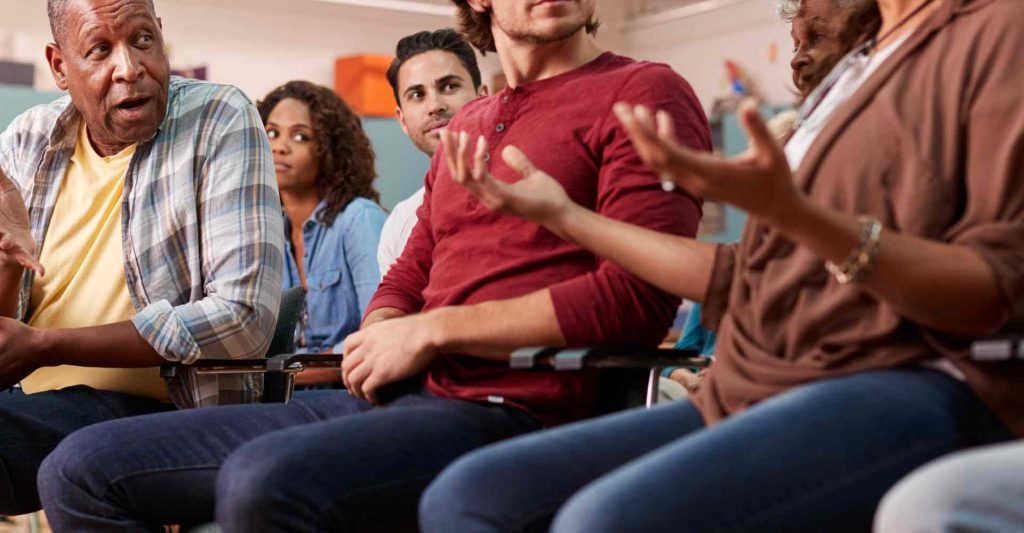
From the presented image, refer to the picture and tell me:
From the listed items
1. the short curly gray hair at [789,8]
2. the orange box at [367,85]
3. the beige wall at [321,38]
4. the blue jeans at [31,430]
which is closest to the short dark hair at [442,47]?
the short curly gray hair at [789,8]

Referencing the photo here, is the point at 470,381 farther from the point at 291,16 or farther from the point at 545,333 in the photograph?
the point at 291,16

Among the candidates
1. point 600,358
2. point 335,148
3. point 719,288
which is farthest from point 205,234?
point 335,148

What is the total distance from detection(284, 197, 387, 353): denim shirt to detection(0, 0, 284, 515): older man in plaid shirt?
120 cm

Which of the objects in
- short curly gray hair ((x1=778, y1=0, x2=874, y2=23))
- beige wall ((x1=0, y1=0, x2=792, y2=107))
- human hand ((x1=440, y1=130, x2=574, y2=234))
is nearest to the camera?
human hand ((x1=440, y1=130, x2=574, y2=234))

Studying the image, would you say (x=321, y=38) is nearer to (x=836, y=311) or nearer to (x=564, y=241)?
(x=564, y=241)

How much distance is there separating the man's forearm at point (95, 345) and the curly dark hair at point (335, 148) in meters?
1.69

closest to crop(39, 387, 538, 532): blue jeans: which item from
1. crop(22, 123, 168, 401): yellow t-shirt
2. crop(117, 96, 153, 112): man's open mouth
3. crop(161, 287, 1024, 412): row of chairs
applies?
crop(161, 287, 1024, 412): row of chairs

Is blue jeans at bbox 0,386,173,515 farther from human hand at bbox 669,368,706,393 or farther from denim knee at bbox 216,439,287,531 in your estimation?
human hand at bbox 669,368,706,393

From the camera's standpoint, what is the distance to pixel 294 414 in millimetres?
1766

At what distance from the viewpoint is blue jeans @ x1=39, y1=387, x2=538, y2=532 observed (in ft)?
4.58

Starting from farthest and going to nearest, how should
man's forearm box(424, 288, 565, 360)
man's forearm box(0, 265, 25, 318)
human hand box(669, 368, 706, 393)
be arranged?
human hand box(669, 368, 706, 393) < man's forearm box(0, 265, 25, 318) < man's forearm box(424, 288, 565, 360)

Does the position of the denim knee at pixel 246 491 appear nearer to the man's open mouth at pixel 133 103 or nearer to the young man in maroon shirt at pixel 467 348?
the young man in maroon shirt at pixel 467 348

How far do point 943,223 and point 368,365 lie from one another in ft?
2.75

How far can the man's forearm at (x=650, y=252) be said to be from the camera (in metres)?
1.42
